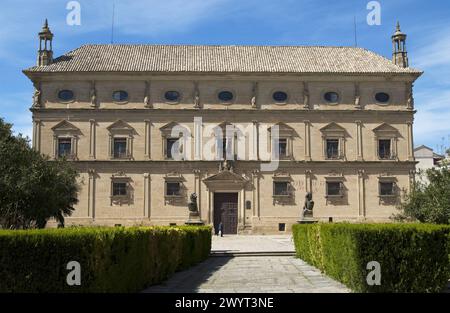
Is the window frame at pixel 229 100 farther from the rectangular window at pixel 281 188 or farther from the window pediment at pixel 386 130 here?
the window pediment at pixel 386 130

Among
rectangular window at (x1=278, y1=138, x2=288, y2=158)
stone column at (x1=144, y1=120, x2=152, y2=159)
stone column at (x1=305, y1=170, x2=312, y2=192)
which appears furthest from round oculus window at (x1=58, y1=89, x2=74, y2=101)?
stone column at (x1=305, y1=170, x2=312, y2=192)

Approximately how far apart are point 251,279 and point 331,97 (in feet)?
95.4

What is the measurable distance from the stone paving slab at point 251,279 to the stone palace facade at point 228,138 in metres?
19.4

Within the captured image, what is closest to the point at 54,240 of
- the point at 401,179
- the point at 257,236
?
the point at 257,236

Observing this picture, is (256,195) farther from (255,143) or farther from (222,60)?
(222,60)

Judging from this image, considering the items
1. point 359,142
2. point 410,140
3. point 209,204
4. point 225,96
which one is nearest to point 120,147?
point 209,204

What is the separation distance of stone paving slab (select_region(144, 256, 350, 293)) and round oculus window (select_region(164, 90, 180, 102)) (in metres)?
22.0

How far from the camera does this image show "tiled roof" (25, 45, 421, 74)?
138 feet

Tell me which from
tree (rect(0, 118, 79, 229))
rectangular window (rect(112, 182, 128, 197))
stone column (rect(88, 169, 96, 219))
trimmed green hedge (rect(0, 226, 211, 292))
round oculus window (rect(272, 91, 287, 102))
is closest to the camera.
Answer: trimmed green hedge (rect(0, 226, 211, 292))

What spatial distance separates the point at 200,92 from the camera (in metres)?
42.0

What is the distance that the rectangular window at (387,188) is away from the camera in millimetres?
41500

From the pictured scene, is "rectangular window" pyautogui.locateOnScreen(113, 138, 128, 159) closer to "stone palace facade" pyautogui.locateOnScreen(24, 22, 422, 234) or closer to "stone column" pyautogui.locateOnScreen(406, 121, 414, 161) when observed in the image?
"stone palace facade" pyautogui.locateOnScreen(24, 22, 422, 234)
